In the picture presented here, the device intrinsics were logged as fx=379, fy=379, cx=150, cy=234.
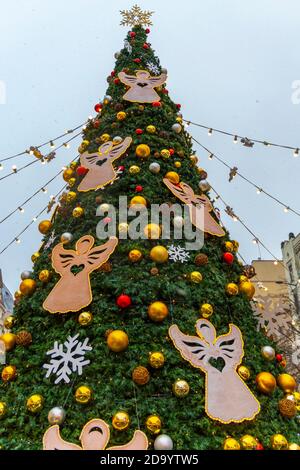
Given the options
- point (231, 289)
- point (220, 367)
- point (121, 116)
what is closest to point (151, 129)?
point (121, 116)

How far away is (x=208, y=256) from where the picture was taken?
3.52 metres

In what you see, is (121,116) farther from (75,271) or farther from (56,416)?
(56,416)

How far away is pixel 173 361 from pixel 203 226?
56.2 inches

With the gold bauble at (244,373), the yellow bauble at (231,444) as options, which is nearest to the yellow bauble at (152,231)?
the gold bauble at (244,373)

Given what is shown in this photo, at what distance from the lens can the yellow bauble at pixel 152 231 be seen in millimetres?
3320

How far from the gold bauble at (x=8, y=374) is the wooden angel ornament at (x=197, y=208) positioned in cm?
200

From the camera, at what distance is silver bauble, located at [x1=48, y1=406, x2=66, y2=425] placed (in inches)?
96.3

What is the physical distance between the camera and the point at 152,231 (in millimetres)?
3328

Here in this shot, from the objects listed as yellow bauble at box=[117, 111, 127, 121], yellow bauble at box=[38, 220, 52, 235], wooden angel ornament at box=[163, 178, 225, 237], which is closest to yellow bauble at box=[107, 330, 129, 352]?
wooden angel ornament at box=[163, 178, 225, 237]

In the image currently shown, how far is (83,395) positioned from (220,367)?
0.98m

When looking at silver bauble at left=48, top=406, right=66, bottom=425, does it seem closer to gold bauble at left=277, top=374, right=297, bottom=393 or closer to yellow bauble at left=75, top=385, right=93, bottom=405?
yellow bauble at left=75, top=385, right=93, bottom=405

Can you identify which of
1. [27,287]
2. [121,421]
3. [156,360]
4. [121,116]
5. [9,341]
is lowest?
[121,421]

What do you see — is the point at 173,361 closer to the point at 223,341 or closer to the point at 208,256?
the point at 223,341

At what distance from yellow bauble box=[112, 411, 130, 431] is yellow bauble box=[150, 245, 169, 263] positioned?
4.06ft
